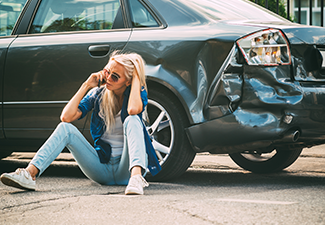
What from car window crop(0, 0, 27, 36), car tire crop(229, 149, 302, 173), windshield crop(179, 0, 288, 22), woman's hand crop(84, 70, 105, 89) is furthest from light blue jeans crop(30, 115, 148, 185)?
car window crop(0, 0, 27, 36)

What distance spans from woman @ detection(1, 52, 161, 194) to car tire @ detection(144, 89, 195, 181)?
274mm

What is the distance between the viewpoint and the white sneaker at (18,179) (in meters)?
3.33

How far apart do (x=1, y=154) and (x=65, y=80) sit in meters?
1.86

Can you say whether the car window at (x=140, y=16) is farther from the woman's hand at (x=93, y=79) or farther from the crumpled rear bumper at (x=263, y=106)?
the crumpled rear bumper at (x=263, y=106)

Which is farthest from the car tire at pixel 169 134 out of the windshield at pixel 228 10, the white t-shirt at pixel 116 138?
the windshield at pixel 228 10

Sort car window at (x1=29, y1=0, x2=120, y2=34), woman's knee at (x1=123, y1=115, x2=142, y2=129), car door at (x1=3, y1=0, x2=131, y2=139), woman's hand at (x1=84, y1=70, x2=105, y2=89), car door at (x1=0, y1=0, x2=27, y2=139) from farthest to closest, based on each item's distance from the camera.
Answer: car door at (x1=0, y1=0, x2=27, y2=139)
car window at (x1=29, y1=0, x2=120, y2=34)
car door at (x1=3, y1=0, x2=131, y2=139)
woman's hand at (x1=84, y1=70, x2=105, y2=89)
woman's knee at (x1=123, y1=115, x2=142, y2=129)

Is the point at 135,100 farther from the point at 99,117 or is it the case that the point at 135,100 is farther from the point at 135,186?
the point at 135,186

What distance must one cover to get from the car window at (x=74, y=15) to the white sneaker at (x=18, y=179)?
4.70ft

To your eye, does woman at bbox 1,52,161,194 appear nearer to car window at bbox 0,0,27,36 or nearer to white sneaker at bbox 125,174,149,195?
white sneaker at bbox 125,174,149,195

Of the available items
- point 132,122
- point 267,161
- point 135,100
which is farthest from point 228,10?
point 267,161

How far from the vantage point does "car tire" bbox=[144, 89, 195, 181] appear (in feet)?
12.3

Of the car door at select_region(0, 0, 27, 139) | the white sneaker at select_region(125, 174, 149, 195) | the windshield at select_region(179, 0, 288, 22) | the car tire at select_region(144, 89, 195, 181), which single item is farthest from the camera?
the car door at select_region(0, 0, 27, 139)

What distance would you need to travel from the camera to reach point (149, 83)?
3.89 meters

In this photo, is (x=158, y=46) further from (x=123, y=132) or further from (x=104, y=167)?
(x=104, y=167)
